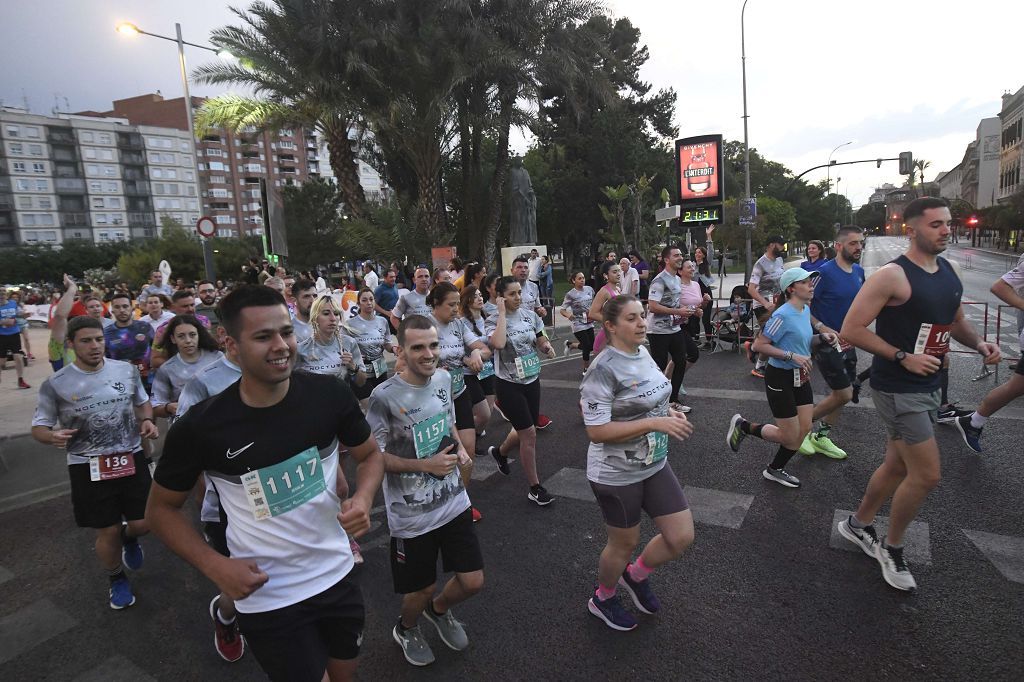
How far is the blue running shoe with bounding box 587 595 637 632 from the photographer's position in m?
3.15

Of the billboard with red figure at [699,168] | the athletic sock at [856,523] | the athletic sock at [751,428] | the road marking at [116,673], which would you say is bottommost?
the road marking at [116,673]

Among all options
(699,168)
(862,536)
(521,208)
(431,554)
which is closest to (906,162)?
(699,168)

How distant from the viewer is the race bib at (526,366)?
490 cm

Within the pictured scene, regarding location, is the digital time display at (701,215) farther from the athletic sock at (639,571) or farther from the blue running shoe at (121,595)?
the blue running shoe at (121,595)

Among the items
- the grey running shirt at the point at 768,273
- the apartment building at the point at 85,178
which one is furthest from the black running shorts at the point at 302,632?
the apartment building at the point at 85,178

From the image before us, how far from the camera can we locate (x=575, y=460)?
585 centimetres

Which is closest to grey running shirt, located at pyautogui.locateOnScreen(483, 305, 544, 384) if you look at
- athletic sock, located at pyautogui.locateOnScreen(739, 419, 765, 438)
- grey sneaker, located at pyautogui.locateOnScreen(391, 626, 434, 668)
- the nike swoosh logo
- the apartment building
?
athletic sock, located at pyautogui.locateOnScreen(739, 419, 765, 438)

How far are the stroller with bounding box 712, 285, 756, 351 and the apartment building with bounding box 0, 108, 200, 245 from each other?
94325mm

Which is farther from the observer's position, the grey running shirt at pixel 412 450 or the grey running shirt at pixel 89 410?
the grey running shirt at pixel 89 410

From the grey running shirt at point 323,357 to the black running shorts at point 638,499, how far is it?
3.03 m

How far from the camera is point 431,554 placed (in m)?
2.85

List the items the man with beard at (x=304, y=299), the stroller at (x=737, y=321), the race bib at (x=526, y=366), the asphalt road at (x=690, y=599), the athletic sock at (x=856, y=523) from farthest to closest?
Answer: 1. the stroller at (x=737, y=321)
2. the man with beard at (x=304, y=299)
3. the race bib at (x=526, y=366)
4. the athletic sock at (x=856, y=523)
5. the asphalt road at (x=690, y=599)

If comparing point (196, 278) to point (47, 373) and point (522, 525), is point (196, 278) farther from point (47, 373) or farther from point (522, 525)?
point (522, 525)

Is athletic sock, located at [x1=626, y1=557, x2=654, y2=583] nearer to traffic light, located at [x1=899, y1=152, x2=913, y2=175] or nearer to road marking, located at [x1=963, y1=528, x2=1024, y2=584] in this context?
road marking, located at [x1=963, y1=528, x2=1024, y2=584]
